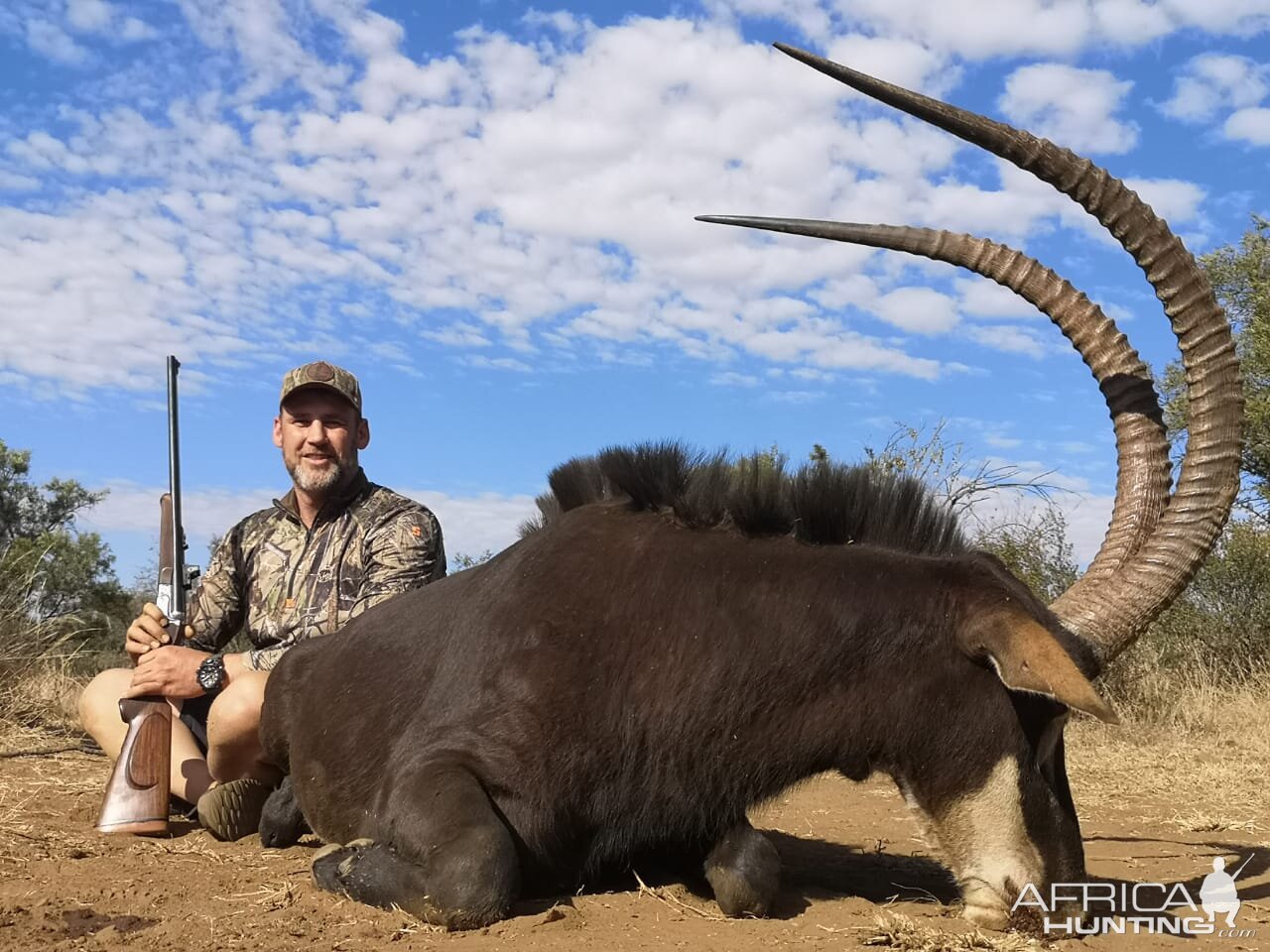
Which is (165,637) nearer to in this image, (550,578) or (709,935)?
(550,578)

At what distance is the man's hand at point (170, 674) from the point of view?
540cm

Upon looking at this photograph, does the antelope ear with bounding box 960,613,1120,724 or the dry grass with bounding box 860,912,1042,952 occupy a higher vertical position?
the antelope ear with bounding box 960,613,1120,724

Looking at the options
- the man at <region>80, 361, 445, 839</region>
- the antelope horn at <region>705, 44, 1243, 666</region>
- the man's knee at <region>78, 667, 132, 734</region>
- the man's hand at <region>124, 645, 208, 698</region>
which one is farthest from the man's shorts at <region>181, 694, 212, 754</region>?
the antelope horn at <region>705, 44, 1243, 666</region>

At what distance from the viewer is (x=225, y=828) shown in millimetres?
5168

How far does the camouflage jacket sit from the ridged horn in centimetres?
265

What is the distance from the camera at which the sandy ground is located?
3.34 m

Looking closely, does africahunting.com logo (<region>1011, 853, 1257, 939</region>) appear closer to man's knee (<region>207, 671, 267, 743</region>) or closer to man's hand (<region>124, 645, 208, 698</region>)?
man's knee (<region>207, 671, 267, 743</region>)

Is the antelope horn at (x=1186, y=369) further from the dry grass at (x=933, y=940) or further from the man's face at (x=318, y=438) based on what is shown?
the man's face at (x=318, y=438)

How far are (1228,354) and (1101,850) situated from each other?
2.44m

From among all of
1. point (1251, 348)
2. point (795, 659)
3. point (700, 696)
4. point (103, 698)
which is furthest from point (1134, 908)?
point (1251, 348)

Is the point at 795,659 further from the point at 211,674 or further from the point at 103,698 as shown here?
the point at 103,698

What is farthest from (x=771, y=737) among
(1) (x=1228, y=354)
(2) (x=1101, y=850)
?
(2) (x=1101, y=850)

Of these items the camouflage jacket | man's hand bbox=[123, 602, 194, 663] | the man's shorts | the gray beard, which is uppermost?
the gray beard

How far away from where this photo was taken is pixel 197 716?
6047 mm
